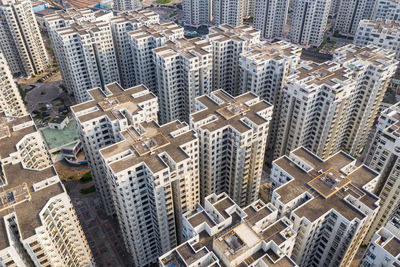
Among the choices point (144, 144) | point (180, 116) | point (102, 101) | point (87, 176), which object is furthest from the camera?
point (180, 116)

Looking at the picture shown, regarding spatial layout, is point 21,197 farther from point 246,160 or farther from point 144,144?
point 246,160

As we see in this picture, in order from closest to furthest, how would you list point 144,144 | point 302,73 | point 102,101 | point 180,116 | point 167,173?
point 167,173
point 144,144
point 102,101
point 302,73
point 180,116

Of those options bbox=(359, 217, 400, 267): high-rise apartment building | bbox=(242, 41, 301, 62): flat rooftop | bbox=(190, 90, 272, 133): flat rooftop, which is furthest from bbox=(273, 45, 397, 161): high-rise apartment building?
bbox=(359, 217, 400, 267): high-rise apartment building

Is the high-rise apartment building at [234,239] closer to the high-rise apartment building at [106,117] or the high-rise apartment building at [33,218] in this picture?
the high-rise apartment building at [33,218]

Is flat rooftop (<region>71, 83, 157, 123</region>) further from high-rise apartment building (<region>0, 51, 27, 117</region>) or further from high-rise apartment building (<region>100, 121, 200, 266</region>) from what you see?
high-rise apartment building (<region>0, 51, 27, 117</region>)

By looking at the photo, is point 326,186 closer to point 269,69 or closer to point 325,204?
point 325,204

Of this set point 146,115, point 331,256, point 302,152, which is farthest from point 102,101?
point 331,256

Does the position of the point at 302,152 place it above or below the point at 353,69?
below
